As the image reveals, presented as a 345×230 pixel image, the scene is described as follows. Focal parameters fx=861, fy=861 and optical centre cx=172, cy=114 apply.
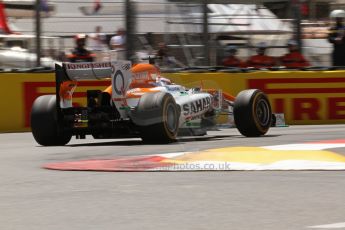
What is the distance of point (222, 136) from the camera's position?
13.3 metres

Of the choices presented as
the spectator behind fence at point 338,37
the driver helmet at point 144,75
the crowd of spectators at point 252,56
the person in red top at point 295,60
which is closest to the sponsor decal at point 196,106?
the driver helmet at point 144,75

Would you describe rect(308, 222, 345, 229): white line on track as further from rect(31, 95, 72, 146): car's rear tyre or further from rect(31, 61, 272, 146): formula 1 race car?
rect(31, 95, 72, 146): car's rear tyre

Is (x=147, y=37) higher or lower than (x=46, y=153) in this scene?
higher

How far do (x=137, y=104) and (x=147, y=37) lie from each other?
4.42 meters

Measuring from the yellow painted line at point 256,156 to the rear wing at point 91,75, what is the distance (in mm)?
2444

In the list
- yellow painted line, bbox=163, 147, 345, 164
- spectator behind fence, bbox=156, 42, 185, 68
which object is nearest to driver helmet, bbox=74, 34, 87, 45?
spectator behind fence, bbox=156, 42, 185, 68

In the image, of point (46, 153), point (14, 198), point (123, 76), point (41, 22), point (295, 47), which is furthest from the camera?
point (295, 47)

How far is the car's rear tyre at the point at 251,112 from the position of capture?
41.2ft

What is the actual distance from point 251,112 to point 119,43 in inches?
160

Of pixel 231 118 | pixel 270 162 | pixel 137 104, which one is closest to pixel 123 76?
pixel 137 104

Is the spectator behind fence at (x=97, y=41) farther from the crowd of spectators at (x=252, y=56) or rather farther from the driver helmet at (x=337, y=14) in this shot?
the driver helmet at (x=337, y=14)

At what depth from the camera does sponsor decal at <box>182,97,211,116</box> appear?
12.2m

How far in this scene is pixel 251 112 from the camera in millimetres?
12547

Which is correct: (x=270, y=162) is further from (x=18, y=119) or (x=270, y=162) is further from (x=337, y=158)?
(x=18, y=119)
